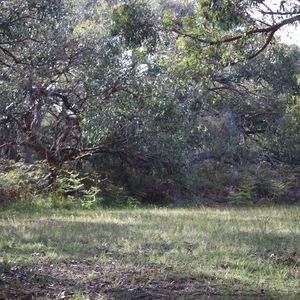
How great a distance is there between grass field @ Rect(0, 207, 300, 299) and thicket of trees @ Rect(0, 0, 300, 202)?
3344 millimetres

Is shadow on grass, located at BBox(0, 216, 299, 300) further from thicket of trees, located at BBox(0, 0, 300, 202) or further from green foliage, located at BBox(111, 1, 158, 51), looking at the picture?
green foliage, located at BBox(111, 1, 158, 51)

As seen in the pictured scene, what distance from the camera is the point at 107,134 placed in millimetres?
18484

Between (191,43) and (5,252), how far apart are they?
5042 millimetres

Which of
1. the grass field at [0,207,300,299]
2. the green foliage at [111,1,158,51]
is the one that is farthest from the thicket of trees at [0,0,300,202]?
the grass field at [0,207,300,299]

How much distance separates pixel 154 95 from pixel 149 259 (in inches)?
386

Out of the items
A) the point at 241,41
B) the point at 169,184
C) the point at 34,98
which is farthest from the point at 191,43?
the point at 169,184

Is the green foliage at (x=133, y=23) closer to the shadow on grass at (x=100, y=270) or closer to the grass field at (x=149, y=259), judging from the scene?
the grass field at (x=149, y=259)

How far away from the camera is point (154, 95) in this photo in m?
18.0

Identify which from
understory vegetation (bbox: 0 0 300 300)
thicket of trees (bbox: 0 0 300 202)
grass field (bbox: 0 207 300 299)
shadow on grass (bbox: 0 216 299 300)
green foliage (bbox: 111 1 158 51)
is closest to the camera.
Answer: shadow on grass (bbox: 0 216 299 300)

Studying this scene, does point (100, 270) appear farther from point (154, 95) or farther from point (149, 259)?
point (154, 95)

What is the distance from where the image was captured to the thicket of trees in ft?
37.5

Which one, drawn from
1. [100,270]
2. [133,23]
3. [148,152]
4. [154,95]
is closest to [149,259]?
[100,270]

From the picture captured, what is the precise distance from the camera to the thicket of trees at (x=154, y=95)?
11430 millimetres

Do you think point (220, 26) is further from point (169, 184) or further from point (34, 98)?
point (169, 184)
